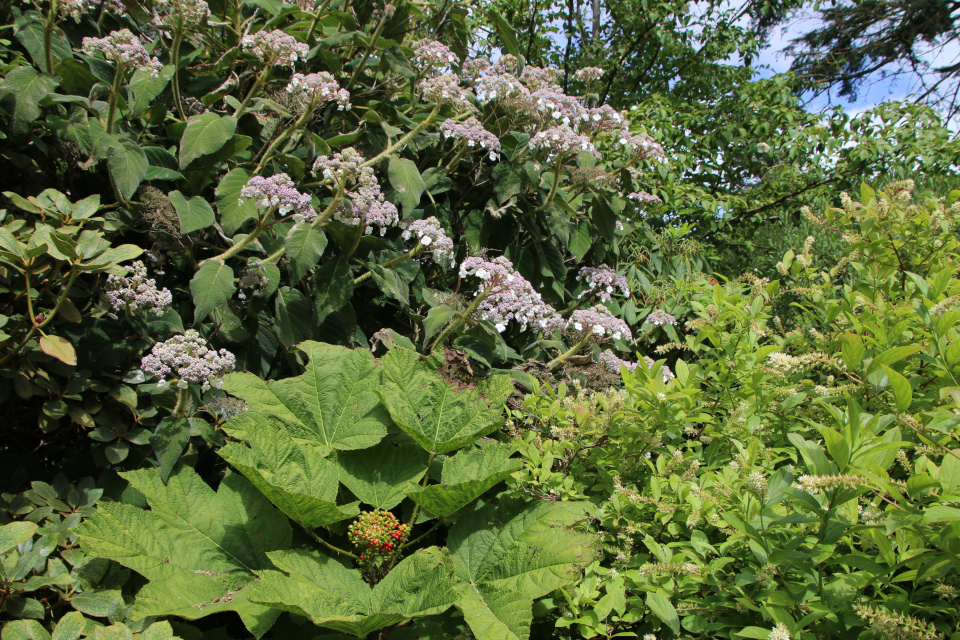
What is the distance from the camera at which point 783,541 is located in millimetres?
1024

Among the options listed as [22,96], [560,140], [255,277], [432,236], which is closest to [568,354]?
[432,236]

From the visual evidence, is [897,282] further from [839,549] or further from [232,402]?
[232,402]

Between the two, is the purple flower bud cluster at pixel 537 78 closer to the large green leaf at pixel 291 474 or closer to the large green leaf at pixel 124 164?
the large green leaf at pixel 124 164

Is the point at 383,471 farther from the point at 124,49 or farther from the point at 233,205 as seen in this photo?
the point at 124,49

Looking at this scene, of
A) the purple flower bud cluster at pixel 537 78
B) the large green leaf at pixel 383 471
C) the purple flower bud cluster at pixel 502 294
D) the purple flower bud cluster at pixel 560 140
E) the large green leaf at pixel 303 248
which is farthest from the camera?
the purple flower bud cluster at pixel 537 78

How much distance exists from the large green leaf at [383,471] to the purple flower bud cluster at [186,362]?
398mm

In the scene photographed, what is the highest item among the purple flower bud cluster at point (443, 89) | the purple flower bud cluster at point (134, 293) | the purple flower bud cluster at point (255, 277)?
the purple flower bud cluster at point (443, 89)

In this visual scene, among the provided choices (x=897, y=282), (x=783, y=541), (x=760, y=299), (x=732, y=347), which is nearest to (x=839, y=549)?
(x=783, y=541)

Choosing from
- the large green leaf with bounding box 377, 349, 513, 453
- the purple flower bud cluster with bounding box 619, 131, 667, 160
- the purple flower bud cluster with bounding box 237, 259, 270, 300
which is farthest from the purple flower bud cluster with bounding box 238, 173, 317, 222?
the purple flower bud cluster with bounding box 619, 131, 667, 160

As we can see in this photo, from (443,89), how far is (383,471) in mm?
1550

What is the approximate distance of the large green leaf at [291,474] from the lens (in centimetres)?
121

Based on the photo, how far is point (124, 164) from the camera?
5.24 feet

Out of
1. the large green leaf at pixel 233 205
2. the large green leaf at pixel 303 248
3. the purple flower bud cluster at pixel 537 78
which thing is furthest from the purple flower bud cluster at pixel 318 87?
the purple flower bud cluster at pixel 537 78

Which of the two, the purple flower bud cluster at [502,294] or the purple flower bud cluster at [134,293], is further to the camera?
the purple flower bud cluster at [502,294]
